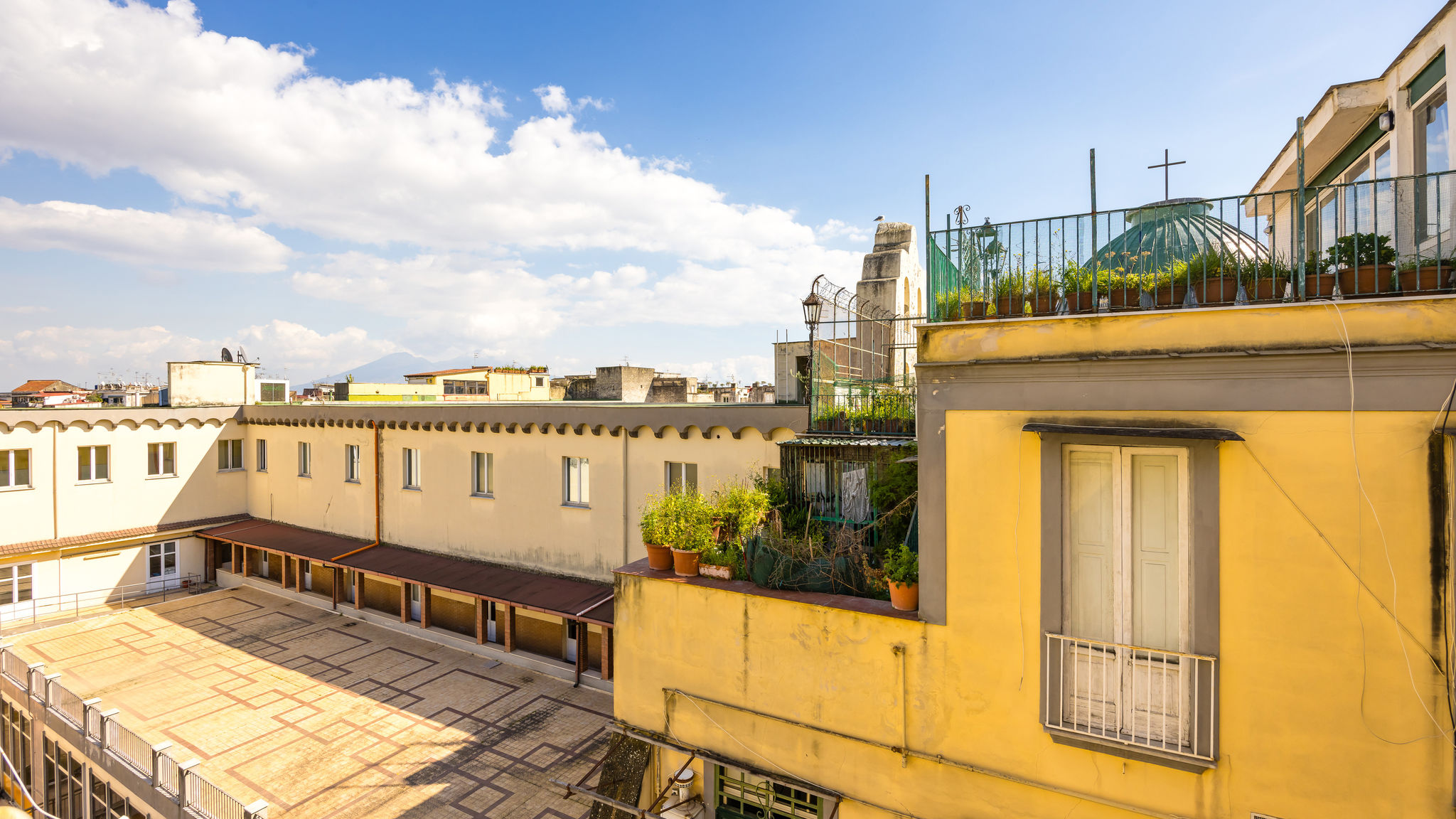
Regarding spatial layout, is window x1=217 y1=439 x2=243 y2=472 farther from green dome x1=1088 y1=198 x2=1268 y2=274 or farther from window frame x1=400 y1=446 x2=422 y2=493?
green dome x1=1088 y1=198 x2=1268 y2=274

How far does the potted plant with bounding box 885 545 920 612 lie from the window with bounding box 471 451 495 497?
1434 cm

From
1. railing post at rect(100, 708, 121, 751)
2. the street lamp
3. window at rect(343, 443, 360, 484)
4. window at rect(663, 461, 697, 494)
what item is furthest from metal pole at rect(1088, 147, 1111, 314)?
window at rect(343, 443, 360, 484)

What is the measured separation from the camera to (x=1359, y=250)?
5199 millimetres

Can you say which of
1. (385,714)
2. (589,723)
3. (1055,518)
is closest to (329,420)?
(385,714)

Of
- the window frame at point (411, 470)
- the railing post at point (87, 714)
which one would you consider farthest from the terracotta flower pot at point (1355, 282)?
the window frame at point (411, 470)

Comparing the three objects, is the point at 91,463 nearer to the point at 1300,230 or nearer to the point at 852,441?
the point at 852,441

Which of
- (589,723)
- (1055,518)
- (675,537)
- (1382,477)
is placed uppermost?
(1382,477)

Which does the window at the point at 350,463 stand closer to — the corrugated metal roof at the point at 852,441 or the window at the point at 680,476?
the window at the point at 680,476

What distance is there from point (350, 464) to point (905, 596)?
21.8 m

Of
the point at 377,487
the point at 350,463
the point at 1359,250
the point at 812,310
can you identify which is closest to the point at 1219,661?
the point at 1359,250

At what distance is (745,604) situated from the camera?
289 inches

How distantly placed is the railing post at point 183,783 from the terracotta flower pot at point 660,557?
9.30 m

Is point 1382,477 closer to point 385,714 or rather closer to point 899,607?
point 899,607

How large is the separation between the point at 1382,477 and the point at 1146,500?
5.01ft
